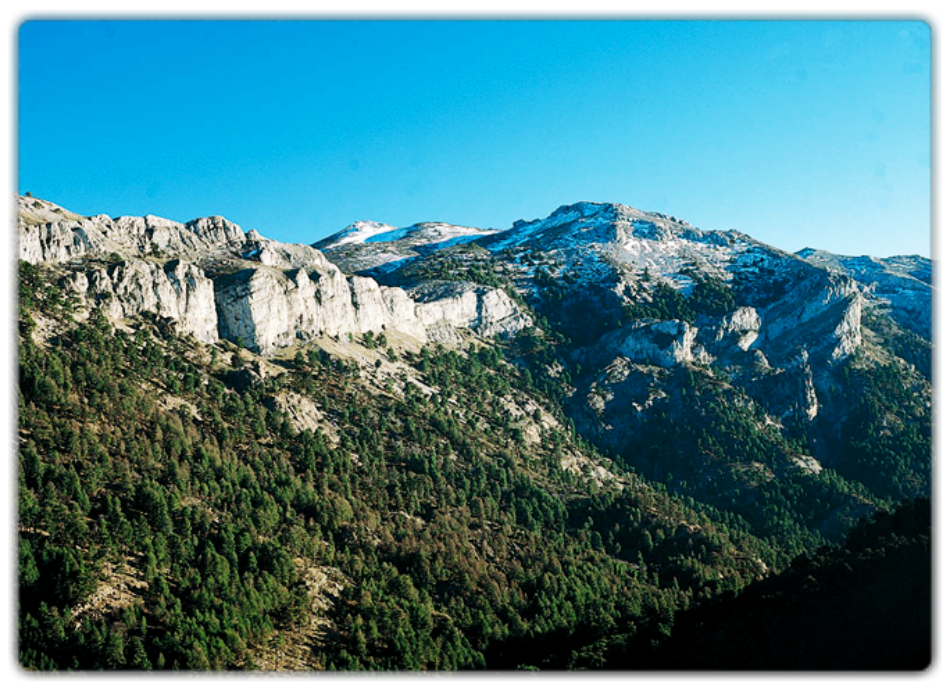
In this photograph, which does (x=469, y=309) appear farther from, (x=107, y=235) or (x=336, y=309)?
(x=107, y=235)

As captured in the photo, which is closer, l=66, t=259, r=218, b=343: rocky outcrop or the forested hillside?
the forested hillside

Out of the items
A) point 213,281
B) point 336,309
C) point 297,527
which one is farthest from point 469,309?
point 297,527

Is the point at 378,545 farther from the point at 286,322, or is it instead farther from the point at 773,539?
the point at 773,539

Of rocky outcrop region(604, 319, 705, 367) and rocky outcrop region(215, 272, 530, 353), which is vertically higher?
rocky outcrop region(215, 272, 530, 353)

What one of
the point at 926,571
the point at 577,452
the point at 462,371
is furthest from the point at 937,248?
the point at 462,371

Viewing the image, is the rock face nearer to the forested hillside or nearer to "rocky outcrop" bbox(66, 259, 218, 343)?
"rocky outcrop" bbox(66, 259, 218, 343)

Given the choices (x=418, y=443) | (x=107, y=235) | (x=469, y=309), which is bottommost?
(x=418, y=443)

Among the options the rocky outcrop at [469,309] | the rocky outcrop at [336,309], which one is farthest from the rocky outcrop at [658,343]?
the rocky outcrop at [336,309]

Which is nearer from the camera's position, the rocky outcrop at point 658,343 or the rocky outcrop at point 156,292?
the rocky outcrop at point 156,292

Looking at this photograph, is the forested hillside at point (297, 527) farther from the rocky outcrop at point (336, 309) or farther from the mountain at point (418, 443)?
the rocky outcrop at point (336, 309)

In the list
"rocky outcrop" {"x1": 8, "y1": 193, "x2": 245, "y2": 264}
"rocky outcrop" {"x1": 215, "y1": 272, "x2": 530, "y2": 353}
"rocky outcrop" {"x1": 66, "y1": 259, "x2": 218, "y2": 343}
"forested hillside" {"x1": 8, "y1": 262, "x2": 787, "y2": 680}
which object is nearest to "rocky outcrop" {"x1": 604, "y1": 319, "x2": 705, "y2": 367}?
"rocky outcrop" {"x1": 215, "y1": 272, "x2": 530, "y2": 353}
